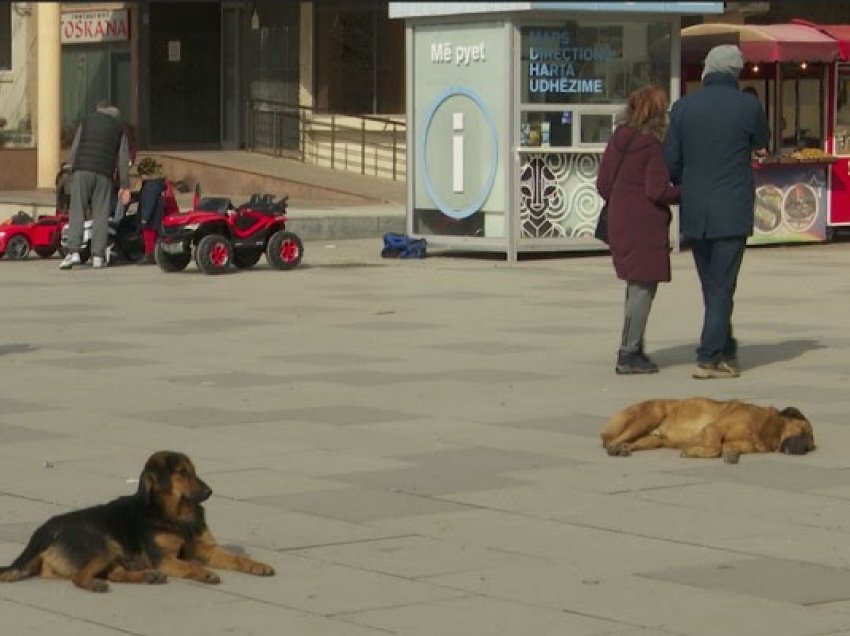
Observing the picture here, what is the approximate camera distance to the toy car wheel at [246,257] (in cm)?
2116

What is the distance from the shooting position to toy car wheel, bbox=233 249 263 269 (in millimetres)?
21156

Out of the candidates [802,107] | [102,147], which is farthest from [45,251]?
[802,107]

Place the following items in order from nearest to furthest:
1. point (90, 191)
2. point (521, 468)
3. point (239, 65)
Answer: point (521, 468) < point (90, 191) < point (239, 65)

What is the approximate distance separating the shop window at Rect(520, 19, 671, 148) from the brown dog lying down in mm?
12533

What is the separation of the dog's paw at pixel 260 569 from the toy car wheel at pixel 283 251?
1364 centimetres

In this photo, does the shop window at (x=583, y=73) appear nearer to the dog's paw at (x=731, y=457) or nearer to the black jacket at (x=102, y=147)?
the black jacket at (x=102, y=147)

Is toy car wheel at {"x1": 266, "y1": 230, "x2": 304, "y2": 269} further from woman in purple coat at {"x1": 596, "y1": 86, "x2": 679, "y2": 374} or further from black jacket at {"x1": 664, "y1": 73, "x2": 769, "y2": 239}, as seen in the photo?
black jacket at {"x1": 664, "y1": 73, "x2": 769, "y2": 239}

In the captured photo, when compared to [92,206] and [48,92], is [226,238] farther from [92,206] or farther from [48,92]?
[48,92]

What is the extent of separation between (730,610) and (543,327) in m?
→ 9.11

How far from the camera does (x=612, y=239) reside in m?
13.4

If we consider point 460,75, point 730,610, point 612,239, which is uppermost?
point 460,75

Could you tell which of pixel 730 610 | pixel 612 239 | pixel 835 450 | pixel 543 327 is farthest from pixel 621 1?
pixel 730 610

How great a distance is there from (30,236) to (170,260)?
8.45 ft

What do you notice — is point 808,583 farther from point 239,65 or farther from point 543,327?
point 239,65
